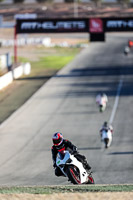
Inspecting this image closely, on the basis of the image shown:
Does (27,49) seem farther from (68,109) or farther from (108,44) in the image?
(68,109)

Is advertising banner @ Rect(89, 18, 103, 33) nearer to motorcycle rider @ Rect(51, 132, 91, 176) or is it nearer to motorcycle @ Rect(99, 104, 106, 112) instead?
motorcycle @ Rect(99, 104, 106, 112)

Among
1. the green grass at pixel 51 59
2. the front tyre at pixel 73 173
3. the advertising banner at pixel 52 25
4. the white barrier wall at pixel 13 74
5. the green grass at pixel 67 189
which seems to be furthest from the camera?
the green grass at pixel 51 59

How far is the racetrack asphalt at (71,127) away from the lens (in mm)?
20125

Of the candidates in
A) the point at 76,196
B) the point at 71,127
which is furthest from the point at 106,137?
the point at 76,196

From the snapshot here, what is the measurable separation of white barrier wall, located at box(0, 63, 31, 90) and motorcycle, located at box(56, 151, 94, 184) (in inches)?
1113

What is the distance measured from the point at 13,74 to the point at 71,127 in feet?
57.1

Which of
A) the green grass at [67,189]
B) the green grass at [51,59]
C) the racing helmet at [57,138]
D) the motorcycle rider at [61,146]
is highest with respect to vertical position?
the racing helmet at [57,138]

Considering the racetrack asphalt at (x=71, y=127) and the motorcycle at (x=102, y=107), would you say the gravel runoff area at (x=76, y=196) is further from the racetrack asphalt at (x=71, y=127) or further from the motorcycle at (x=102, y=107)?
the motorcycle at (x=102, y=107)

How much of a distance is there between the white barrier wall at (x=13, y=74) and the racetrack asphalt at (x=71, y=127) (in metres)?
3.14

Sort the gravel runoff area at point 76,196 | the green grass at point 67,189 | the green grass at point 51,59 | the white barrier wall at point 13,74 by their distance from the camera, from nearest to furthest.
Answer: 1. the gravel runoff area at point 76,196
2. the green grass at point 67,189
3. the white barrier wall at point 13,74
4. the green grass at point 51,59

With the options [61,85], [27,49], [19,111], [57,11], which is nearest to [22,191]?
[19,111]

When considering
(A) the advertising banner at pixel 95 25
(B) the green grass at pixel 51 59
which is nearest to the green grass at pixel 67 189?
(A) the advertising banner at pixel 95 25

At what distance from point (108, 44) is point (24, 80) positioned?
3487cm

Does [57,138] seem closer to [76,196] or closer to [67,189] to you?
[67,189]
